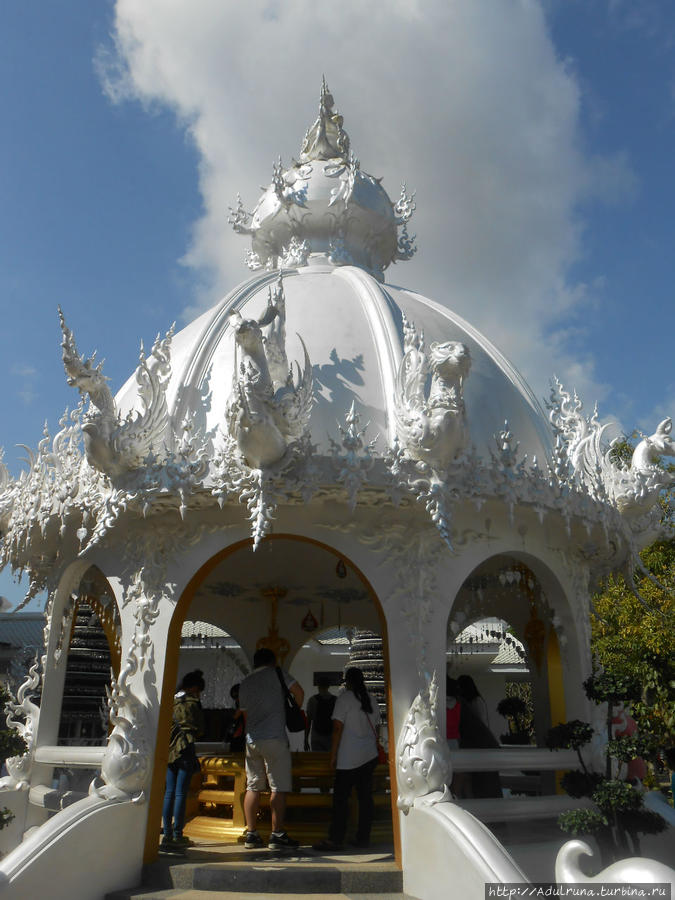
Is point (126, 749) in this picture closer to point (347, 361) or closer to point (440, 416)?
point (440, 416)

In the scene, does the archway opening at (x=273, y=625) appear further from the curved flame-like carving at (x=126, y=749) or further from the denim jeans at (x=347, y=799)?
the denim jeans at (x=347, y=799)

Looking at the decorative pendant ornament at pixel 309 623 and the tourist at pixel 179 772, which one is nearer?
the tourist at pixel 179 772

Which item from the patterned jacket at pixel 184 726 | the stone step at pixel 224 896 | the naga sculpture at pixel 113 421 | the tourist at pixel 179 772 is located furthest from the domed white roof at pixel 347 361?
the stone step at pixel 224 896

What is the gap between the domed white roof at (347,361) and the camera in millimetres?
8244

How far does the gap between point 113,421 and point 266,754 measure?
364cm

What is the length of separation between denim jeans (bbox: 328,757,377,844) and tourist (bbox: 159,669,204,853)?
1555 mm

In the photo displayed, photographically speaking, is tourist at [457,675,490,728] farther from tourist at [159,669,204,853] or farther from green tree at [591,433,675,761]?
tourist at [159,669,204,853]

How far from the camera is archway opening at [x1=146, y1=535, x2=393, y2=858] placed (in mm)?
7996

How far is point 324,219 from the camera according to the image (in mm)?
11969

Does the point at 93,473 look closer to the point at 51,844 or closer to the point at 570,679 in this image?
the point at 51,844

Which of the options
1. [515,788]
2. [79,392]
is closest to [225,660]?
[515,788]

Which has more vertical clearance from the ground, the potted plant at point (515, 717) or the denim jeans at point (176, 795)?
the potted plant at point (515, 717)

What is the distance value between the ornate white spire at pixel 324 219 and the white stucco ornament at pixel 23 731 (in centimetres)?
704

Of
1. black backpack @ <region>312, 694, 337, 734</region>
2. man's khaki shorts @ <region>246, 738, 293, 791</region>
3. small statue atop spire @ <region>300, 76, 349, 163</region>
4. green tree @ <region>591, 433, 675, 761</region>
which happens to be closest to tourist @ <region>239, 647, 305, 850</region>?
man's khaki shorts @ <region>246, 738, 293, 791</region>
